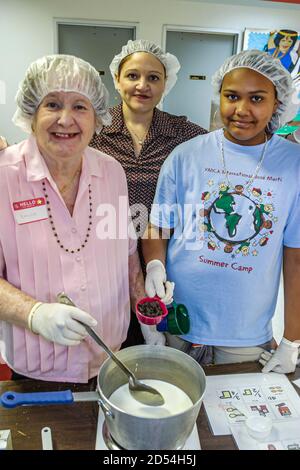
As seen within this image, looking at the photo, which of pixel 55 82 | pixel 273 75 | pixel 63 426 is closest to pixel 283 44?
pixel 273 75

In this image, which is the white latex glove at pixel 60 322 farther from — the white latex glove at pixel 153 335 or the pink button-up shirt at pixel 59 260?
the white latex glove at pixel 153 335

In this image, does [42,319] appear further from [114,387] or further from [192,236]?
[192,236]

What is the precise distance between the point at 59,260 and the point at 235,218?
0.62m

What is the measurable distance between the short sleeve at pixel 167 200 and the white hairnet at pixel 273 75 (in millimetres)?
372

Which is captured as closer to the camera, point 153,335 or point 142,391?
point 142,391

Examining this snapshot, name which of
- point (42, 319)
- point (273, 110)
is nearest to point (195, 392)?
point (42, 319)

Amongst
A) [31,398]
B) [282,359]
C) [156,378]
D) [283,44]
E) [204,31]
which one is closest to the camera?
[31,398]

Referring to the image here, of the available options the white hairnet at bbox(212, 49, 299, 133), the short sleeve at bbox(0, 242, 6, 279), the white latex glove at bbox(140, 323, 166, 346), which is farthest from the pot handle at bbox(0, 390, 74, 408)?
the white hairnet at bbox(212, 49, 299, 133)

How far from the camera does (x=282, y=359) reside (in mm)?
1271

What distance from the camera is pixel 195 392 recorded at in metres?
1.00

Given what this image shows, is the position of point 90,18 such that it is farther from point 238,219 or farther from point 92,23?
point 238,219

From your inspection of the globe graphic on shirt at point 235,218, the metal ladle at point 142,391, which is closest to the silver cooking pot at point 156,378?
the metal ladle at point 142,391

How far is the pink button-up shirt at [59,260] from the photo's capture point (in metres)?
1.12
